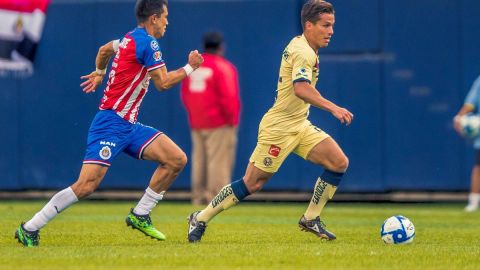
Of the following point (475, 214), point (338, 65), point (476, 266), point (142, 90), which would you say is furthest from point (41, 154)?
point (476, 266)

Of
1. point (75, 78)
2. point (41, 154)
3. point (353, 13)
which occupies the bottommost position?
point (41, 154)

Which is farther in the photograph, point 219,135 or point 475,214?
point 219,135

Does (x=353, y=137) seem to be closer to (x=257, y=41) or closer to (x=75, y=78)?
(x=257, y=41)

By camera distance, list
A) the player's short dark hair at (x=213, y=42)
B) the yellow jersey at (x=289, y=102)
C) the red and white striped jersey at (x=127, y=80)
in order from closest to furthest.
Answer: the red and white striped jersey at (x=127, y=80) < the yellow jersey at (x=289, y=102) < the player's short dark hair at (x=213, y=42)

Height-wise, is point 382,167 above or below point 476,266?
below

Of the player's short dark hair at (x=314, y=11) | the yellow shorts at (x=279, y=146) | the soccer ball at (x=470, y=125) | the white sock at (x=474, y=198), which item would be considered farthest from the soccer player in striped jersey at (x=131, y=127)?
the white sock at (x=474, y=198)

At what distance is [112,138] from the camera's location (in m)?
11.1

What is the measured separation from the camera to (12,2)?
809 inches

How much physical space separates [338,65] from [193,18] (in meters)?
2.51

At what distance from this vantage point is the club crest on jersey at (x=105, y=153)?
10992 millimetres

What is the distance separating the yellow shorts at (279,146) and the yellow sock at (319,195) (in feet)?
1.15

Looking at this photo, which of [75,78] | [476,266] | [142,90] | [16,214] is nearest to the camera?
[476,266]

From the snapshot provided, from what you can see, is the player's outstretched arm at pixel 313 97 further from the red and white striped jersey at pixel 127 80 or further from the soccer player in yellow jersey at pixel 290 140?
the red and white striped jersey at pixel 127 80

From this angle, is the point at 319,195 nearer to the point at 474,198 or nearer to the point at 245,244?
the point at 245,244
